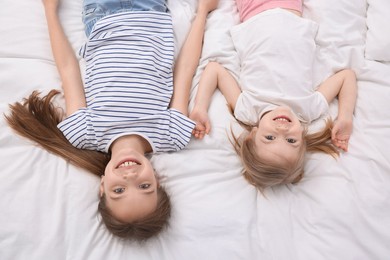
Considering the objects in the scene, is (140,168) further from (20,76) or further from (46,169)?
(20,76)

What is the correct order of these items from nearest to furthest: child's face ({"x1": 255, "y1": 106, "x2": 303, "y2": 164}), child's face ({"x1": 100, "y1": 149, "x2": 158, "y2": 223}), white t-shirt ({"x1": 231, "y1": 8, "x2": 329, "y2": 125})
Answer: child's face ({"x1": 100, "y1": 149, "x2": 158, "y2": 223})
child's face ({"x1": 255, "y1": 106, "x2": 303, "y2": 164})
white t-shirt ({"x1": 231, "y1": 8, "x2": 329, "y2": 125})

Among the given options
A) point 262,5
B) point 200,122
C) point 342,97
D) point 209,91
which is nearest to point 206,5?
point 262,5

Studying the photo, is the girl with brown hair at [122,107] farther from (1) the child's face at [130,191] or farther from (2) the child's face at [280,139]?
(2) the child's face at [280,139]

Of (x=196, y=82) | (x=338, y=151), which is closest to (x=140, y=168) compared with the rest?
(x=196, y=82)

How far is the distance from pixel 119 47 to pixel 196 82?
26 centimetres

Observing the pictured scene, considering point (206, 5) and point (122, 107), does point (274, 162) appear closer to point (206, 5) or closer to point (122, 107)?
point (122, 107)

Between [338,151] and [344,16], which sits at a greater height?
[344,16]

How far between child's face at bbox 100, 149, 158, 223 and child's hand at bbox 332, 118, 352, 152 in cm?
54

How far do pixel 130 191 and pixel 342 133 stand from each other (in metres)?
0.63

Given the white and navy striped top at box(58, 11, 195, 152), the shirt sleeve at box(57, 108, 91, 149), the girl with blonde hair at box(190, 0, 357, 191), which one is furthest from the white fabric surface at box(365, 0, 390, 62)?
the shirt sleeve at box(57, 108, 91, 149)

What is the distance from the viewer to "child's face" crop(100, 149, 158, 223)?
922 mm

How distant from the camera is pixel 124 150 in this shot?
1.02m

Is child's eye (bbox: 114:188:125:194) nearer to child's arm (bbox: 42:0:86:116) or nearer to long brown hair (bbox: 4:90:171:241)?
long brown hair (bbox: 4:90:171:241)

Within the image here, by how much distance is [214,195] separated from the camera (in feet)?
3.34
